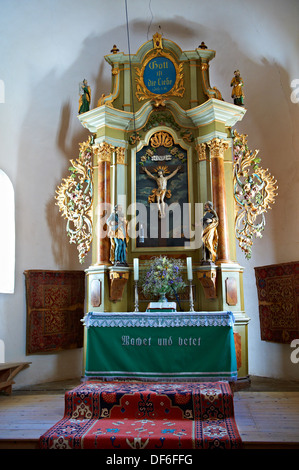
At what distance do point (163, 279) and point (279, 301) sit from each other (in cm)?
226

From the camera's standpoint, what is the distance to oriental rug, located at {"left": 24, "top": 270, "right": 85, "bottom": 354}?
7.46 m

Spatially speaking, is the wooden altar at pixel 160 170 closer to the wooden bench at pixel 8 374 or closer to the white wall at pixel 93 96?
the white wall at pixel 93 96

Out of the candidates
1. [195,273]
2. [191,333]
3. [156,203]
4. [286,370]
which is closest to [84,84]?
[156,203]

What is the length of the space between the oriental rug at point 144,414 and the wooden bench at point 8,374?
1831 millimetres

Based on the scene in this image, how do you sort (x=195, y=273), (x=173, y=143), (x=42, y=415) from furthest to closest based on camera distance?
1. (x=173, y=143)
2. (x=195, y=273)
3. (x=42, y=415)

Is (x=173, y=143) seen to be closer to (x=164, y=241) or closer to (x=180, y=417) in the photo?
(x=164, y=241)

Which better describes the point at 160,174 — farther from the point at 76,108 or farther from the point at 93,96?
the point at 93,96

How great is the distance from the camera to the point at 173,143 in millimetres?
7633

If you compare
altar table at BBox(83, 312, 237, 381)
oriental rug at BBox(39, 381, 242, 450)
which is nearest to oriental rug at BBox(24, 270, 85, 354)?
altar table at BBox(83, 312, 237, 381)

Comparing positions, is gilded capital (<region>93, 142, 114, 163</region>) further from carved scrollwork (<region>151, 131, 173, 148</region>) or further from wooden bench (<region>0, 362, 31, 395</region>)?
wooden bench (<region>0, 362, 31, 395</region>)

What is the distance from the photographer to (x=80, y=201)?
7566 millimetres

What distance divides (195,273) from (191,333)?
1481mm

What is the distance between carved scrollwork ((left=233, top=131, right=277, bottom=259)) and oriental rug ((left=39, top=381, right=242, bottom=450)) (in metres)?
2.94

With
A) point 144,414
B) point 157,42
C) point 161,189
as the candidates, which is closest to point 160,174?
point 161,189
